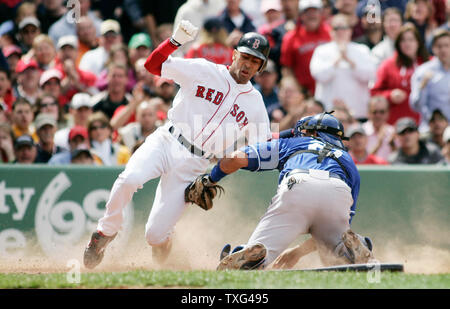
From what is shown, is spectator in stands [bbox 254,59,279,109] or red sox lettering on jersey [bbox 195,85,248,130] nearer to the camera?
red sox lettering on jersey [bbox 195,85,248,130]

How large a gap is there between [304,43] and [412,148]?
8.52 feet

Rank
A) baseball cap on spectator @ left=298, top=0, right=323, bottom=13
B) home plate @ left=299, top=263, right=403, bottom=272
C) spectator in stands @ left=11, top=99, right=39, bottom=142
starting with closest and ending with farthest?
home plate @ left=299, top=263, right=403, bottom=272 → spectator in stands @ left=11, top=99, right=39, bottom=142 → baseball cap on spectator @ left=298, top=0, right=323, bottom=13

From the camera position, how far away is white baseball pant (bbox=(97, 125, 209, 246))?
24.7ft

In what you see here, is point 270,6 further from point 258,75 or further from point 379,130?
point 379,130

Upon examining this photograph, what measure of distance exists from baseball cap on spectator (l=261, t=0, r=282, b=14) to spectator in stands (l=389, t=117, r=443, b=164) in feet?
10.9

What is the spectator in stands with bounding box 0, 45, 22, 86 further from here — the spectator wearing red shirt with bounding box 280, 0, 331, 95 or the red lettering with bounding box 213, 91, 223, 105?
the red lettering with bounding box 213, 91, 223, 105

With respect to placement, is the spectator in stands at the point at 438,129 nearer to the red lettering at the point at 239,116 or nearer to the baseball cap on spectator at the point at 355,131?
the baseball cap on spectator at the point at 355,131

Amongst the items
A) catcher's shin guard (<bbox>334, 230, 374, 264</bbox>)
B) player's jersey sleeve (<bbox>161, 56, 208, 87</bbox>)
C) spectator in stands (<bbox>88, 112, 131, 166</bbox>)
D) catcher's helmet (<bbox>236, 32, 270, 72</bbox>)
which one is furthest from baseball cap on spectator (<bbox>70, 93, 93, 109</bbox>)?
catcher's shin guard (<bbox>334, 230, 374, 264</bbox>)

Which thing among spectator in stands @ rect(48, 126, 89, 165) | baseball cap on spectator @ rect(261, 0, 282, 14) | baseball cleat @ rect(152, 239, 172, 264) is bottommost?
baseball cleat @ rect(152, 239, 172, 264)

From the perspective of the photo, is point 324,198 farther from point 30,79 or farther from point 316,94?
point 30,79

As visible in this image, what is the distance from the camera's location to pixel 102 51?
1250 centimetres

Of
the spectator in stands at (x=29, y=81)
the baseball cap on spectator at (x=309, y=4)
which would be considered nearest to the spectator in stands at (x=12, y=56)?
the spectator in stands at (x=29, y=81)

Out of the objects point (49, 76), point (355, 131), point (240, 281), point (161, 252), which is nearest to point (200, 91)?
point (161, 252)

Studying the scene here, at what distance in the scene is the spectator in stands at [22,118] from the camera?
35.4 ft
